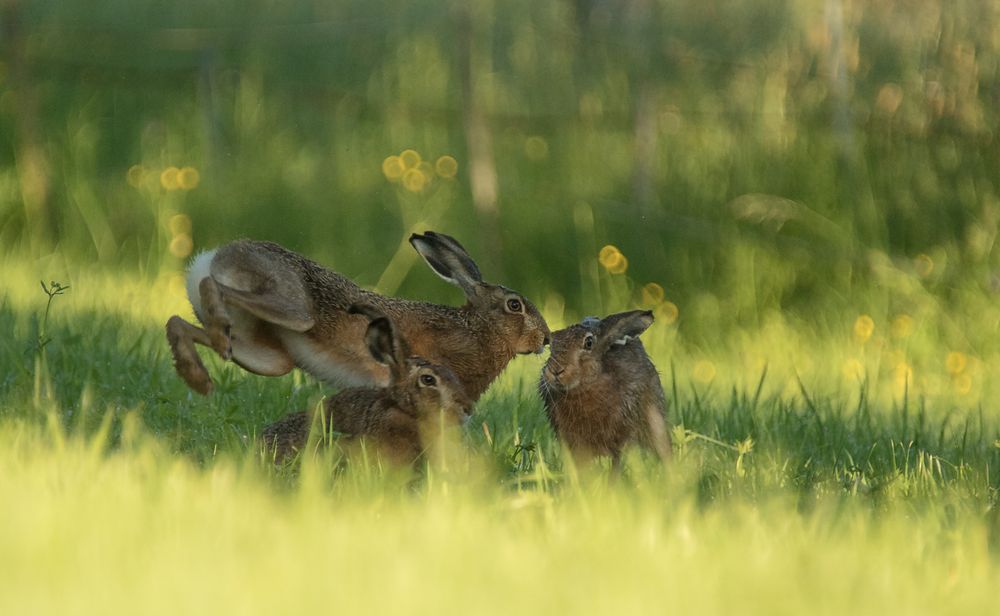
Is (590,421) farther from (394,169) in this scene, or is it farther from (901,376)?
(394,169)

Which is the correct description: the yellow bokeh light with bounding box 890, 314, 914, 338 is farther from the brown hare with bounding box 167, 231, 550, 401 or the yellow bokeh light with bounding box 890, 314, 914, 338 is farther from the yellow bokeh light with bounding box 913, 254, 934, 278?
the brown hare with bounding box 167, 231, 550, 401

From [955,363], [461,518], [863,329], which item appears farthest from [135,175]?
[461,518]

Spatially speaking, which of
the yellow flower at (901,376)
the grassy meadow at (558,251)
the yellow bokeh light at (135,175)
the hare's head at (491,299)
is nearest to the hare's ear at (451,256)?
the hare's head at (491,299)

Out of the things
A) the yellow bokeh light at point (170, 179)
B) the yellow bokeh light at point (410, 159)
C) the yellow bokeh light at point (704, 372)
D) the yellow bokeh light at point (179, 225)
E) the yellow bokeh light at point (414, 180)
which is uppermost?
Answer: the yellow bokeh light at point (410, 159)

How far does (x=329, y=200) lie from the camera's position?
11461mm

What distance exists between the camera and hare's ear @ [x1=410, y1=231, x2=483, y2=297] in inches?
250

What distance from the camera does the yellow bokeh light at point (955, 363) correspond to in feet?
30.9

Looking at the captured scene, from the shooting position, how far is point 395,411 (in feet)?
17.6

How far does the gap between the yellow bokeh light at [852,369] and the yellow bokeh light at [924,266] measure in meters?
1.01

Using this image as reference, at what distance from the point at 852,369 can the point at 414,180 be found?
378cm

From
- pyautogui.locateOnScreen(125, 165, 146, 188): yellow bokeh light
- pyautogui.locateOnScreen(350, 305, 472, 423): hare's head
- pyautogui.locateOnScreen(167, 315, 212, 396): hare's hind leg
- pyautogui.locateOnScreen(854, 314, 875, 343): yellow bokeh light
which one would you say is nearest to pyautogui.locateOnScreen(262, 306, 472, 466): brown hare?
pyautogui.locateOnScreen(350, 305, 472, 423): hare's head

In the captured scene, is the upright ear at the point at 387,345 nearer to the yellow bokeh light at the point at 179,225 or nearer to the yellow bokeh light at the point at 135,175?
the yellow bokeh light at the point at 179,225

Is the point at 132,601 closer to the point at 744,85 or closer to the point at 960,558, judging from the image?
the point at 960,558

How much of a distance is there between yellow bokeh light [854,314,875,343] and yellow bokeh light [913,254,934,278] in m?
0.47
